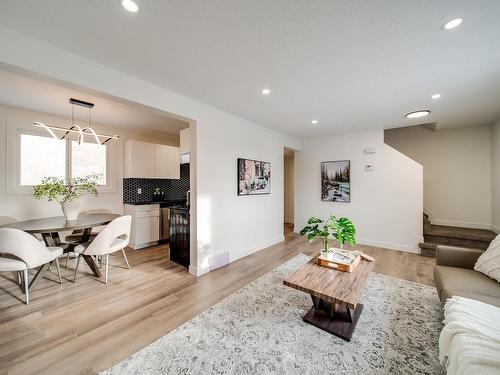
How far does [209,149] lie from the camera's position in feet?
10.3

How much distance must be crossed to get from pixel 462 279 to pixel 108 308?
3517 millimetres

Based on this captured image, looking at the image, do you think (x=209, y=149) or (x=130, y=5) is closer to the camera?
(x=130, y=5)

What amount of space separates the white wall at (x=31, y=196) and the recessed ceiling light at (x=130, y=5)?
11.7 feet

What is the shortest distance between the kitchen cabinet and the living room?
92cm

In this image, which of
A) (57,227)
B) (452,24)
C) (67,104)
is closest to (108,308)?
(57,227)

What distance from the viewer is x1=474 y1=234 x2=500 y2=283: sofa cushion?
71.0 inches

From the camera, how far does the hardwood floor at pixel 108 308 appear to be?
155cm

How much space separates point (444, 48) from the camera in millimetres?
1735

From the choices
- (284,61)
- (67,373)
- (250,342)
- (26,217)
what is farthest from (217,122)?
(26,217)

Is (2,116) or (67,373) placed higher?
(2,116)

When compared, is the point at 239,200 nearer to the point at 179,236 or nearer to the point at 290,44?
the point at 179,236

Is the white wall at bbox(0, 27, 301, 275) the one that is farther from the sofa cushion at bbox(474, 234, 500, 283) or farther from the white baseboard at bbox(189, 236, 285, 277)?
the sofa cushion at bbox(474, 234, 500, 283)

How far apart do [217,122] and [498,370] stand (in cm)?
345

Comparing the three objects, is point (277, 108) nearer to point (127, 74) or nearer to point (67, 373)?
point (127, 74)
